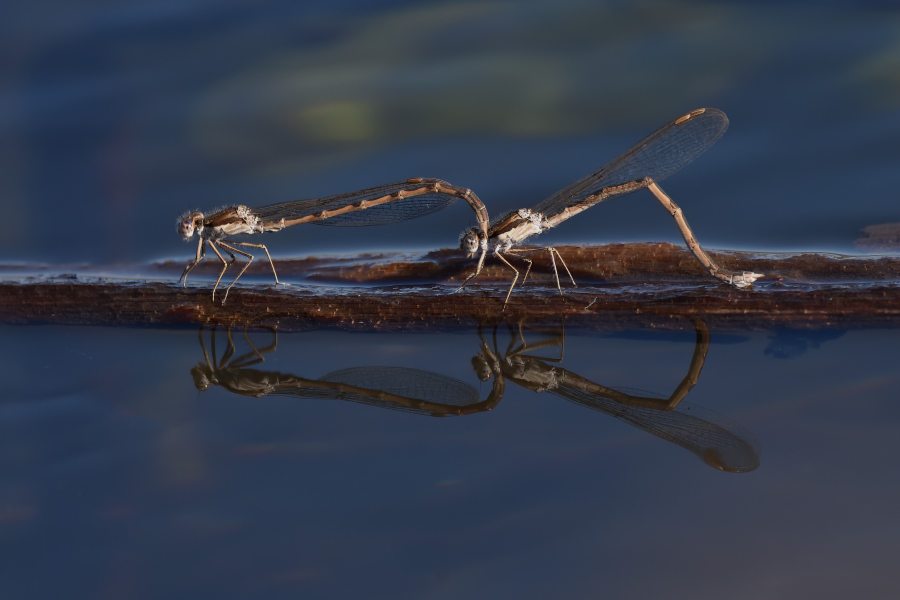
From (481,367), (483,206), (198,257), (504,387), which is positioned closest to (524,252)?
(483,206)

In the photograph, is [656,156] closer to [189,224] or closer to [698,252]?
[698,252]

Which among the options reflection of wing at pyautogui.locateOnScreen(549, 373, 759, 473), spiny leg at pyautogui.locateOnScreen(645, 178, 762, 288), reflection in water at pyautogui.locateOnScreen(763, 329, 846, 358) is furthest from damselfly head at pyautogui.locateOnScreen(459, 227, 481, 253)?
reflection in water at pyautogui.locateOnScreen(763, 329, 846, 358)

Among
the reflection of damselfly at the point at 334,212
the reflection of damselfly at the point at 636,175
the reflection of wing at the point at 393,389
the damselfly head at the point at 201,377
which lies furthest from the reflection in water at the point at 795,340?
the damselfly head at the point at 201,377

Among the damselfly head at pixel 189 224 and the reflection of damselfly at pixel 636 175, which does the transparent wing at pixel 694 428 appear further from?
the damselfly head at pixel 189 224

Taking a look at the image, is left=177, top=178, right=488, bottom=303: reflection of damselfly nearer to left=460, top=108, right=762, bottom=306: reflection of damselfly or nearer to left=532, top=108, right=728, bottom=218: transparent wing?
left=460, top=108, right=762, bottom=306: reflection of damselfly

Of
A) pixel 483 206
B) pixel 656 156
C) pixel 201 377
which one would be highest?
pixel 656 156
